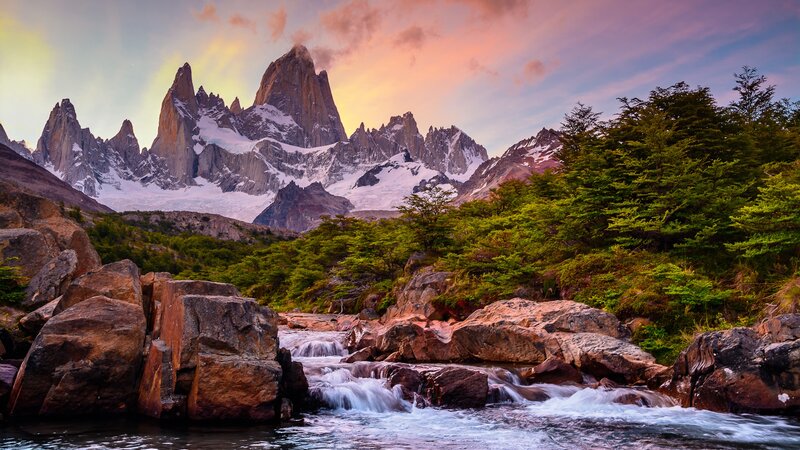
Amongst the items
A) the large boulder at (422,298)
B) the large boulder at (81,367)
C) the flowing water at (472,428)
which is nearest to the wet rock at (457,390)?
the flowing water at (472,428)

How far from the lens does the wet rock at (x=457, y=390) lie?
13.3 metres

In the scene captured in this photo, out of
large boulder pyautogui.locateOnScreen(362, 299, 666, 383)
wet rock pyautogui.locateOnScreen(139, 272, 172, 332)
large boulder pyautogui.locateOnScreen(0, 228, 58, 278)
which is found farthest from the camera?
large boulder pyautogui.locateOnScreen(0, 228, 58, 278)

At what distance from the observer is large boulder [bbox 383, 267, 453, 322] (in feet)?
81.5

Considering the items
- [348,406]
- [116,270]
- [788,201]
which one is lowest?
[348,406]

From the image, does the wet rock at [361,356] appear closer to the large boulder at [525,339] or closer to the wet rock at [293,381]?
the large boulder at [525,339]

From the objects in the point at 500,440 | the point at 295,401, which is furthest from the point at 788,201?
the point at 295,401

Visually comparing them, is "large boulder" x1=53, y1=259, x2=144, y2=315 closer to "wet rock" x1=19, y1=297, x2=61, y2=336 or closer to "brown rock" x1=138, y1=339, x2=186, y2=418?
"wet rock" x1=19, y1=297, x2=61, y2=336

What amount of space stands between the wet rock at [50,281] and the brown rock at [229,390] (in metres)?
9.03

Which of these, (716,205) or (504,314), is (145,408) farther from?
(716,205)

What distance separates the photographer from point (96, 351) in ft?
37.7

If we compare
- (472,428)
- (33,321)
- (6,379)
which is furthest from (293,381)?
(33,321)

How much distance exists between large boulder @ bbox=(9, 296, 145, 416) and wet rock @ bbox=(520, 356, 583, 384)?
1061 cm

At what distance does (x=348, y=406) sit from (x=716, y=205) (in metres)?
14.8

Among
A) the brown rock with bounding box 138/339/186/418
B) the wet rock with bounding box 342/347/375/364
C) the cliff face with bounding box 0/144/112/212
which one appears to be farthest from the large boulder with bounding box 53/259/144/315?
the cliff face with bounding box 0/144/112/212
